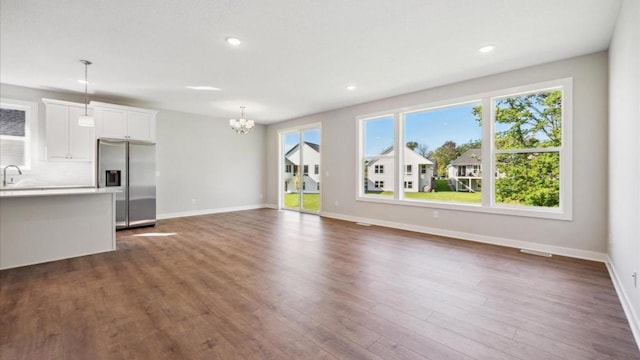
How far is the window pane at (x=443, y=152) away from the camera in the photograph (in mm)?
4758

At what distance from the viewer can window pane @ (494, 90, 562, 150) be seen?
3980 mm

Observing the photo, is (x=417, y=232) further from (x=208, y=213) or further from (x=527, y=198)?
(x=208, y=213)

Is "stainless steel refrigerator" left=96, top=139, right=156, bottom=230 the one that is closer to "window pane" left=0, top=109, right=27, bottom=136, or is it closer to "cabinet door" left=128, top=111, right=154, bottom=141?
"cabinet door" left=128, top=111, right=154, bottom=141

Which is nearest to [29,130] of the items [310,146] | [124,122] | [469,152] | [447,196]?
[124,122]

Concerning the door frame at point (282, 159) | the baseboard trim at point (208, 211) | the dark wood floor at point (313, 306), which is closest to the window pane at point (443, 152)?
the dark wood floor at point (313, 306)

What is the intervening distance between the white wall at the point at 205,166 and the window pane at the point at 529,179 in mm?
6520

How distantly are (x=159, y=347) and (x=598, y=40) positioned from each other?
5.29 metres

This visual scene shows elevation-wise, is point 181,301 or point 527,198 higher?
point 527,198

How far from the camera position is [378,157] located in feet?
20.0

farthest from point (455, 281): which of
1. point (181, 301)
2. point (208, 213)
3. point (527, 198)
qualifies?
point (208, 213)

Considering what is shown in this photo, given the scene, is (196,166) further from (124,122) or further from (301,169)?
(301,169)

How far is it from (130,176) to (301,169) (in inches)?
161

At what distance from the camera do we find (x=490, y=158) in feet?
14.7

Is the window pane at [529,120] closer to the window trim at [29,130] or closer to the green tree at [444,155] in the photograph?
the green tree at [444,155]
